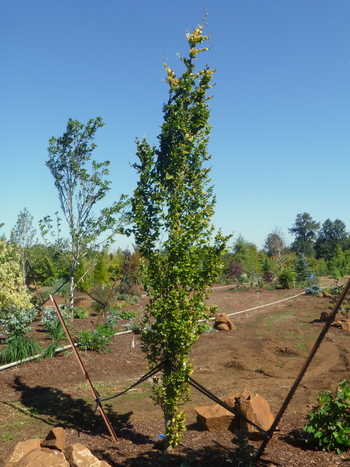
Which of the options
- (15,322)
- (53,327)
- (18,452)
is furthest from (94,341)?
(18,452)

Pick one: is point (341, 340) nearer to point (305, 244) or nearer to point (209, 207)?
point (209, 207)

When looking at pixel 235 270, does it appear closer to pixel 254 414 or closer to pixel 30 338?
pixel 30 338

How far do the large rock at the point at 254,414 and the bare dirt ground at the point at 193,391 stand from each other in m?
0.17

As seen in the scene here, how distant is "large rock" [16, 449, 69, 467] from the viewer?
3943mm

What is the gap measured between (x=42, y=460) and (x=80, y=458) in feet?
1.39

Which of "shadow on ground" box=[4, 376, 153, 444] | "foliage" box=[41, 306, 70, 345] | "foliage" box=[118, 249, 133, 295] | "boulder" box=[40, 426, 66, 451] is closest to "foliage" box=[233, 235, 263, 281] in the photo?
"foliage" box=[118, 249, 133, 295]

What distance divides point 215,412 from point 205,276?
93.3 inches

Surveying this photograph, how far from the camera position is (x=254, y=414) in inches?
210

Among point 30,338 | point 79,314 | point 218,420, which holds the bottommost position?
point 218,420

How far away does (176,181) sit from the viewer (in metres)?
5.11

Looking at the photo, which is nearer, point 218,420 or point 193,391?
point 218,420

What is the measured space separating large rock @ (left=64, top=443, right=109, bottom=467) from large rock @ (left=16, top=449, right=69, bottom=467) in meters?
0.10

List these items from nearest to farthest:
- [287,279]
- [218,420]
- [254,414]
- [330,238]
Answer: [254,414] < [218,420] < [287,279] < [330,238]

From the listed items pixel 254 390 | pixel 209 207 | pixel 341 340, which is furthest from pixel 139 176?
pixel 341 340
